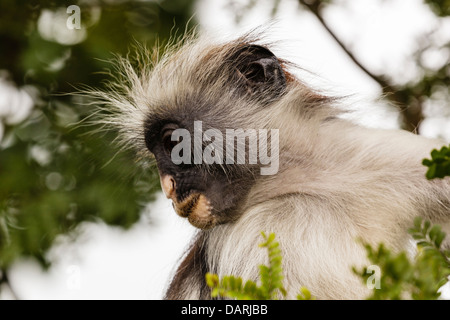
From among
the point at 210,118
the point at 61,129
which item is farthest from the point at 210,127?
the point at 61,129

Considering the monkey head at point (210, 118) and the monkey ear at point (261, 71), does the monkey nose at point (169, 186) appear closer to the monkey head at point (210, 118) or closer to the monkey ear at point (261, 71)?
the monkey head at point (210, 118)

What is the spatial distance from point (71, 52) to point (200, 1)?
1028 mm

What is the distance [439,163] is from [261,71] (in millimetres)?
2203

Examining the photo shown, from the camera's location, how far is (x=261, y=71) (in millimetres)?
3760

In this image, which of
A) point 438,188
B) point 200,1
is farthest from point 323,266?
point 200,1

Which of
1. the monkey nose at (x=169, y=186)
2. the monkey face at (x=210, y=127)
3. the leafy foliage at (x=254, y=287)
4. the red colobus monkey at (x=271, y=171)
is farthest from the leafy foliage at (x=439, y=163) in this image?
the monkey nose at (x=169, y=186)

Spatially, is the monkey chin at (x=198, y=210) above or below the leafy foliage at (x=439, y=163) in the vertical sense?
below

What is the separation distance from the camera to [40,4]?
4.93 m

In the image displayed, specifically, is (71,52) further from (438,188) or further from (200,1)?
(438,188)

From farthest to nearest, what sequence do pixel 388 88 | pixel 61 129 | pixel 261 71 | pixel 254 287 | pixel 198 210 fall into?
pixel 61 129
pixel 388 88
pixel 261 71
pixel 198 210
pixel 254 287

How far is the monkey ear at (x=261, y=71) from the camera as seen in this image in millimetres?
3709

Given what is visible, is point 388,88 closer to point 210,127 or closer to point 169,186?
point 210,127

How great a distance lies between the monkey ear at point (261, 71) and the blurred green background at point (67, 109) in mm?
991
